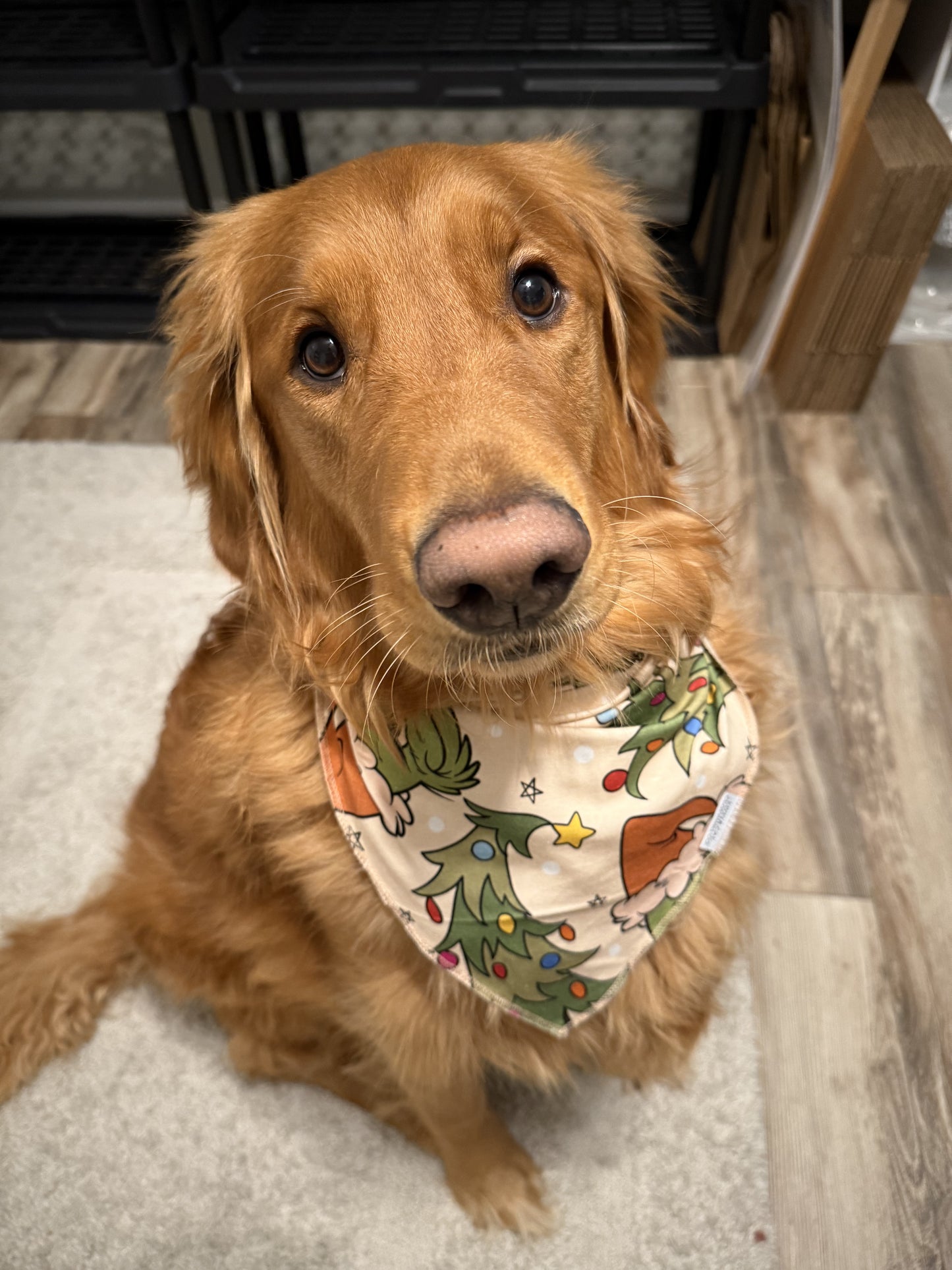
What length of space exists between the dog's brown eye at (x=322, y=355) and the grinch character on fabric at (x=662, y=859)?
2.19 feet

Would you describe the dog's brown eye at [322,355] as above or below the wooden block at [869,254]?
above

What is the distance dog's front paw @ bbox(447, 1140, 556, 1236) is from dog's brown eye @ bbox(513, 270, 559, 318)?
→ 1.25m

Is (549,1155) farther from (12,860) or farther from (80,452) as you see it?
(80,452)

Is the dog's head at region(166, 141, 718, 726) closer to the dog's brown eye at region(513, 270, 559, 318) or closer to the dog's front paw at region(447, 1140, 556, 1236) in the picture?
the dog's brown eye at region(513, 270, 559, 318)

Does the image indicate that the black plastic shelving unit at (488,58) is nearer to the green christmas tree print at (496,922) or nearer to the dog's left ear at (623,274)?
the dog's left ear at (623,274)

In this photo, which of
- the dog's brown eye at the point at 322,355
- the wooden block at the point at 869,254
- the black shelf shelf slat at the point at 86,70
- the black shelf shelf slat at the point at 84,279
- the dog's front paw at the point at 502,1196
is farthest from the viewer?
the black shelf shelf slat at the point at 84,279

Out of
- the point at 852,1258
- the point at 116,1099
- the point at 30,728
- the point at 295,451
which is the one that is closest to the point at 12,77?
the point at 30,728

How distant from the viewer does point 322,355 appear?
40.4 inches

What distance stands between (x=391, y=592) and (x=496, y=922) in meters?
0.50

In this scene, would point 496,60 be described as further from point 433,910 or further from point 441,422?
point 433,910

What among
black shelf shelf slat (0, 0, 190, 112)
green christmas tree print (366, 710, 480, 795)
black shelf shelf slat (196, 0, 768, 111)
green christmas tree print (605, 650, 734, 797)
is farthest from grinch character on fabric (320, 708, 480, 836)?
black shelf shelf slat (0, 0, 190, 112)

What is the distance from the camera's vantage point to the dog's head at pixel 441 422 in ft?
2.79

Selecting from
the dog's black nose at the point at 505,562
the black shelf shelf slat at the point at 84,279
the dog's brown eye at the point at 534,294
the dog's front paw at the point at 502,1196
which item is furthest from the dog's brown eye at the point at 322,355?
the black shelf shelf slat at the point at 84,279

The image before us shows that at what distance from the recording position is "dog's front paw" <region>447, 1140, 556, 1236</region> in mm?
1390
